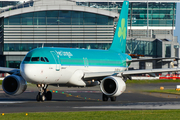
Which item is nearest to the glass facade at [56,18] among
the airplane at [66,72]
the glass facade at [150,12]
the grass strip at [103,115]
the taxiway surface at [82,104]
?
the taxiway surface at [82,104]

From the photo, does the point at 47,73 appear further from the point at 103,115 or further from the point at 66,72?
the point at 103,115

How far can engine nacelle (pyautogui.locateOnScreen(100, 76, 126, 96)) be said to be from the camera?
27.0 m

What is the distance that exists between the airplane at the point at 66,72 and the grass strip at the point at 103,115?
7.41 meters

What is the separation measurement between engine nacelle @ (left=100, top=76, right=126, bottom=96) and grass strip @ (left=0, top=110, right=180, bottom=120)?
782 cm

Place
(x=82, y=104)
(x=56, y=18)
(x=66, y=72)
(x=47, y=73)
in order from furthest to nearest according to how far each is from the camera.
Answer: (x=56, y=18), (x=66, y=72), (x=47, y=73), (x=82, y=104)

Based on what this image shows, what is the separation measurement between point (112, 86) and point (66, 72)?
3.53 metres

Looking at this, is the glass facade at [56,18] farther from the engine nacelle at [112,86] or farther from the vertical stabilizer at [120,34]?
the engine nacelle at [112,86]

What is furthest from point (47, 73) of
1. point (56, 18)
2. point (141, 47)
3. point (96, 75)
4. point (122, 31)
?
point (141, 47)

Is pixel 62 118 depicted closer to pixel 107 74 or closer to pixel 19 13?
pixel 107 74

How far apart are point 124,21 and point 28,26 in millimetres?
35698

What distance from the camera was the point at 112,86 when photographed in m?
27.7

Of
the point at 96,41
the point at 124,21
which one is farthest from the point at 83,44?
the point at 124,21

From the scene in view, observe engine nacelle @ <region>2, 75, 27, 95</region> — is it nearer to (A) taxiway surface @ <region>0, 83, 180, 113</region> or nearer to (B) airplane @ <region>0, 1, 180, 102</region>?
(B) airplane @ <region>0, 1, 180, 102</region>

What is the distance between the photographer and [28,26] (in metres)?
70.9
